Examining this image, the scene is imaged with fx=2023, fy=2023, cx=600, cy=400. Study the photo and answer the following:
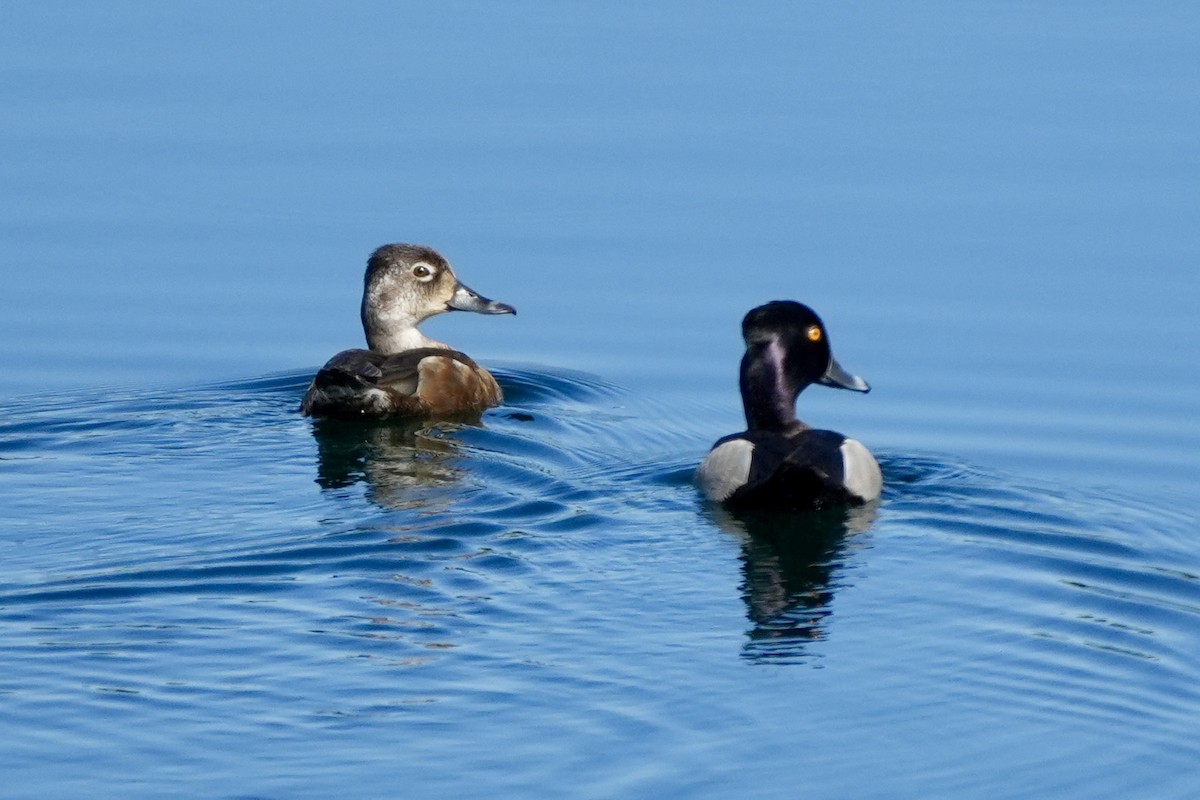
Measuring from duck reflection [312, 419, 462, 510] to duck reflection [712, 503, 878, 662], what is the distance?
164cm

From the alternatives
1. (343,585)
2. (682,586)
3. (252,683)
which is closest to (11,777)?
(252,683)

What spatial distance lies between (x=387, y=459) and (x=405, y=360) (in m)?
1.13

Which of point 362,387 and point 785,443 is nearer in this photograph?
point 785,443

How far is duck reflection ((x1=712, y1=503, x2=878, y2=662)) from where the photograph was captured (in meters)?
8.59

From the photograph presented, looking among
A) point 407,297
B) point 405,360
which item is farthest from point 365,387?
point 407,297

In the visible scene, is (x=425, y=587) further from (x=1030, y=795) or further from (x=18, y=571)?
(x=1030, y=795)

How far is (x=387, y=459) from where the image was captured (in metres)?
11.5

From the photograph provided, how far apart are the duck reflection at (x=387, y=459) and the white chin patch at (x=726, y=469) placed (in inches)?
55.0

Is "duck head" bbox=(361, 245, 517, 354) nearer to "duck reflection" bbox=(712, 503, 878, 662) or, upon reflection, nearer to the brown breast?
the brown breast

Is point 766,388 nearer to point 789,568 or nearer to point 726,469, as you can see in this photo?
point 726,469

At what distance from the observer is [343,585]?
9.05 m

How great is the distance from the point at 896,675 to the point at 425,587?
2.17 metres

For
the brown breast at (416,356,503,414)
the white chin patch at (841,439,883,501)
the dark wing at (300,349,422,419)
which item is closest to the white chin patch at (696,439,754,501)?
the white chin patch at (841,439,883,501)

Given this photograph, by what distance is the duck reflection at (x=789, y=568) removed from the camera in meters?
8.59
